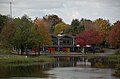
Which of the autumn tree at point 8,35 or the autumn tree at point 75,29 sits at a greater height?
the autumn tree at point 75,29

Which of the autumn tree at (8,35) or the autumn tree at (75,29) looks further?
the autumn tree at (75,29)

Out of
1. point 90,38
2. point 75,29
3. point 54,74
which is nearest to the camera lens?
point 54,74

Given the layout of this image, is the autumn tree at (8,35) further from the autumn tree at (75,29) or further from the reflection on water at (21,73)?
the autumn tree at (75,29)

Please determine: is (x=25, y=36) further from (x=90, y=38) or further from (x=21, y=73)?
(x=90, y=38)

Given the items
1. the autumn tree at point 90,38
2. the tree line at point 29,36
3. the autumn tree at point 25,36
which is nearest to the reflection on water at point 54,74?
the autumn tree at point 25,36

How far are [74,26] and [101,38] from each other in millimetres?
29115

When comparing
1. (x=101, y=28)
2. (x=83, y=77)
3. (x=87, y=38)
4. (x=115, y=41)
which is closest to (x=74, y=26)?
(x=101, y=28)

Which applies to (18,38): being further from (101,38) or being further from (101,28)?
(101,28)

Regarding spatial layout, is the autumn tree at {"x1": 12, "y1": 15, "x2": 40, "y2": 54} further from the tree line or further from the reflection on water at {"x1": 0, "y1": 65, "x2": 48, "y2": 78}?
the reflection on water at {"x1": 0, "y1": 65, "x2": 48, "y2": 78}

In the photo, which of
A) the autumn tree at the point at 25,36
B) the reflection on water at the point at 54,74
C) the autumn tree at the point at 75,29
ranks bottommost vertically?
the reflection on water at the point at 54,74

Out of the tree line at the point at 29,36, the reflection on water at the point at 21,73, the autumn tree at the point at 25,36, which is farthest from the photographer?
the tree line at the point at 29,36

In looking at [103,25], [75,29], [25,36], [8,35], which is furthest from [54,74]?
[103,25]

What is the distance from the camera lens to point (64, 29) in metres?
178

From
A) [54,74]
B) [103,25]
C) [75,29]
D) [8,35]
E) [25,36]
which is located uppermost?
[103,25]
